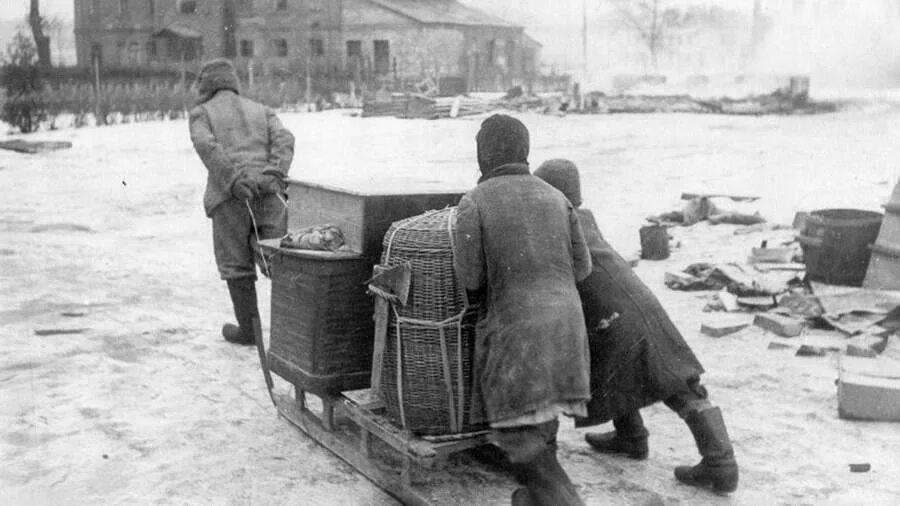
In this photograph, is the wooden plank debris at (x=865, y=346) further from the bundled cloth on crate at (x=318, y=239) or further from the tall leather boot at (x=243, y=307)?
the tall leather boot at (x=243, y=307)

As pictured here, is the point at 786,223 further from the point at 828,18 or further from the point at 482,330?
the point at 828,18

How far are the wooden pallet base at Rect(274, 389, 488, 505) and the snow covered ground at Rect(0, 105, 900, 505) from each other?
0.10 meters

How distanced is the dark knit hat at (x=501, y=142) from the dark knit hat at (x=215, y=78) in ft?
10.9

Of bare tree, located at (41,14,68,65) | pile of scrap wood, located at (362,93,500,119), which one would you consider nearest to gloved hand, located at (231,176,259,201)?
pile of scrap wood, located at (362,93,500,119)

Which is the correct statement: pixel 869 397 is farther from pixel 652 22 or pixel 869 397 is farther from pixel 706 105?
pixel 652 22

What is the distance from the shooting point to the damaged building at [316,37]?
1884 inches

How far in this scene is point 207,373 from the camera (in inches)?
242

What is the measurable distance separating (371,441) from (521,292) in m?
1.32

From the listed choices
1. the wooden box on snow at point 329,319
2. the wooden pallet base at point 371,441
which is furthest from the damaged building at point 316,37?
the wooden box on snow at point 329,319

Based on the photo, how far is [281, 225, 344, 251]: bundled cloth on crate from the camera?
4508 mm

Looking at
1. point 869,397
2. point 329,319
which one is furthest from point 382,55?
point 329,319

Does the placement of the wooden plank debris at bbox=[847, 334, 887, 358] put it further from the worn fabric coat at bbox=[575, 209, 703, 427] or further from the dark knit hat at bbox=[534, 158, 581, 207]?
the dark knit hat at bbox=[534, 158, 581, 207]

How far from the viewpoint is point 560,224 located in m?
3.88

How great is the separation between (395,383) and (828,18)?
169 ft
